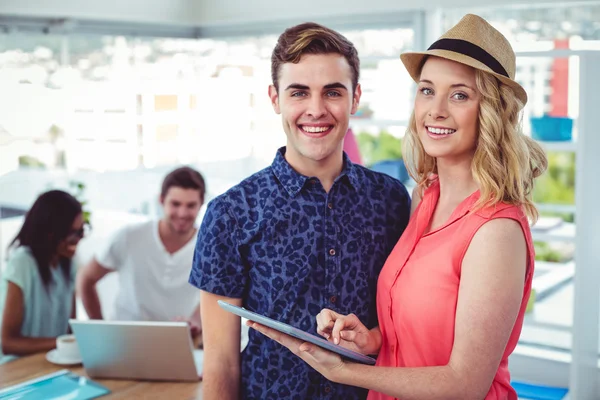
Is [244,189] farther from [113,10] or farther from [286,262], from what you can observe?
[113,10]

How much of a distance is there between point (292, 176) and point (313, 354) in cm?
52

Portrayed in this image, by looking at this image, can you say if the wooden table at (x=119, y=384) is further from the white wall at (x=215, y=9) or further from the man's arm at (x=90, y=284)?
the white wall at (x=215, y=9)

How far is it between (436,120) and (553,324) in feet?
5.67

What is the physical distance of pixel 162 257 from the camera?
352cm

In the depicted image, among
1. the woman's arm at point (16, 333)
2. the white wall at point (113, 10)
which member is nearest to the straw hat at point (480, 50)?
the woman's arm at point (16, 333)

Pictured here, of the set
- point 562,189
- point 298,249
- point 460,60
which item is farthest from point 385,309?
point 562,189

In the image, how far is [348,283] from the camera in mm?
1921

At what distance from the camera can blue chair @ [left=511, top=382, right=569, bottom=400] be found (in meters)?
2.92

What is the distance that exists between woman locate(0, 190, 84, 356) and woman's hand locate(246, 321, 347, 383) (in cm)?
189

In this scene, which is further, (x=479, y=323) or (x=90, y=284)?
(x=90, y=284)

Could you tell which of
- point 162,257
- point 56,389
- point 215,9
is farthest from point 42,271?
point 215,9

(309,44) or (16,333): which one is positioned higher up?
(309,44)

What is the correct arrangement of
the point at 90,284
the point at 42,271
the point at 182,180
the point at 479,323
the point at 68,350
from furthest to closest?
the point at 90,284 → the point at 182,180 → the point at 42,271 → the point at 68,350 → the point at 479,323

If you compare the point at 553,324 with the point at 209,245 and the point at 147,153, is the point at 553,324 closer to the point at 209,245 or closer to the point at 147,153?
the point at 209,245
